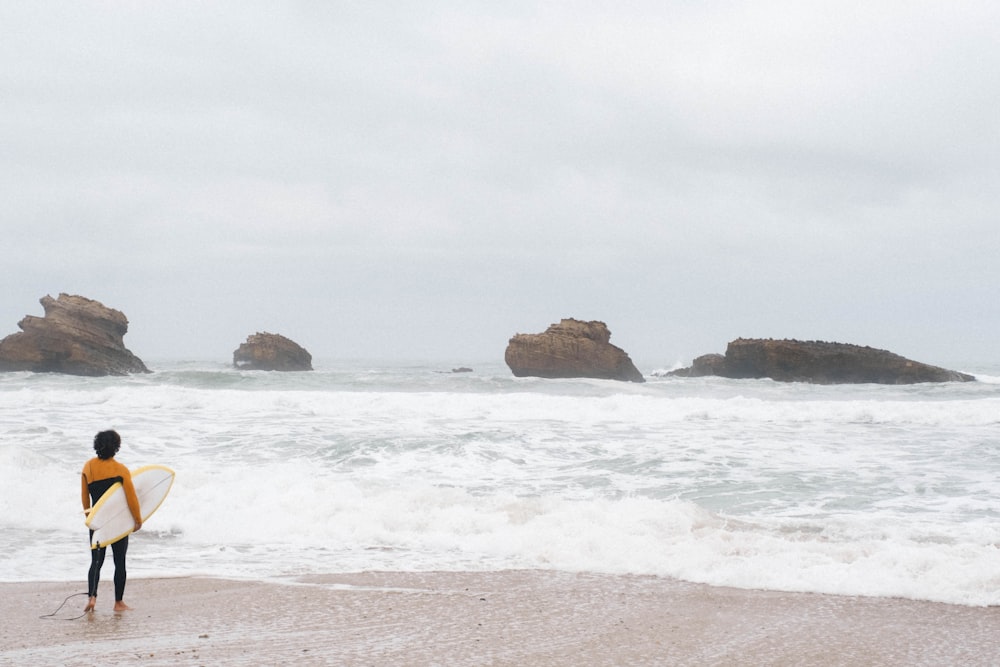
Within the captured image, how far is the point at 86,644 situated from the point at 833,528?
6.97 meters

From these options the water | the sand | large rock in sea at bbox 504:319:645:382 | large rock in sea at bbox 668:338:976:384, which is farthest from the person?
large rock in sea at bbox 668:338:976:384

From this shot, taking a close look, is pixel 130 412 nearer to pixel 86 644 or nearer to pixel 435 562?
pixel 435 562

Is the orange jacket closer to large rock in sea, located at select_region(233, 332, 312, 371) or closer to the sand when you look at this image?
the sand

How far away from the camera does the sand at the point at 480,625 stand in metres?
4.86

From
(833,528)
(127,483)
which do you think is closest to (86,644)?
(127,483)

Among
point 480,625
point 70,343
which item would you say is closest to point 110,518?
point 480,625

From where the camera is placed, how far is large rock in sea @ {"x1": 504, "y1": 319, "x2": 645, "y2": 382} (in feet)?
130

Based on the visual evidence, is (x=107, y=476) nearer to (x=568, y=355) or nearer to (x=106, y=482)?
(x=106, y=482)

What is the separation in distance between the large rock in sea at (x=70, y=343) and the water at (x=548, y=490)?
19.5 meters

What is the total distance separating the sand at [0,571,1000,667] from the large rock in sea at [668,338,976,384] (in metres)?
36.9

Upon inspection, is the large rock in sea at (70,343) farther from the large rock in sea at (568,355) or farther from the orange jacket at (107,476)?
the orange jacket at (107,476)

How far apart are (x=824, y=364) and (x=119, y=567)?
39903 mm

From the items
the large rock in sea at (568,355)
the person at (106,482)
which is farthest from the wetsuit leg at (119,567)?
the large rock in sea at (568,355)

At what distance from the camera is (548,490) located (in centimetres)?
1112
